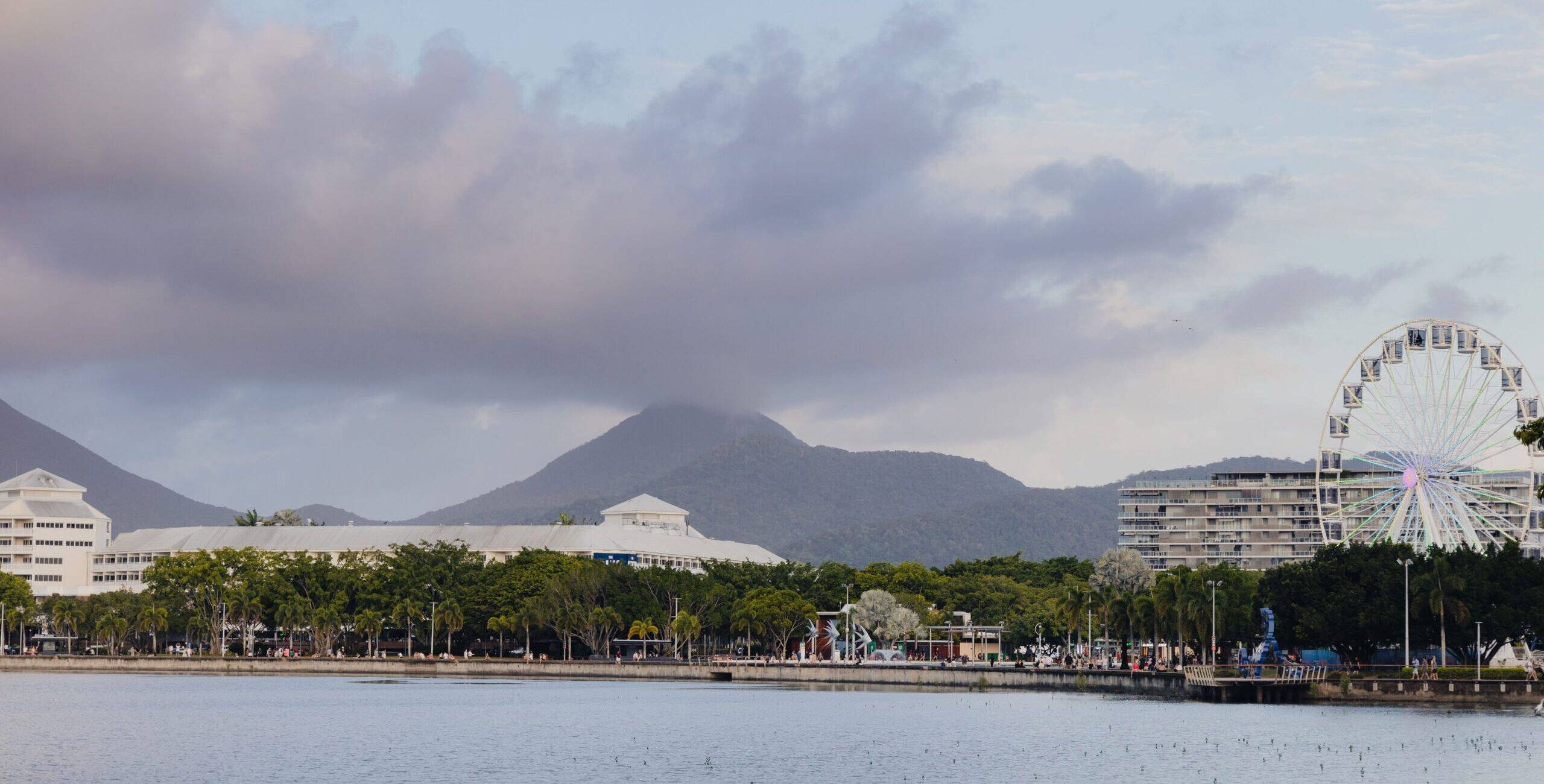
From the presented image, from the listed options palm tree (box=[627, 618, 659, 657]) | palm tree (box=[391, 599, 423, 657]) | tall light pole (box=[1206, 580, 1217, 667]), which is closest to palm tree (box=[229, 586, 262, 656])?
palm tree (box=[391, 599, 423, 657])

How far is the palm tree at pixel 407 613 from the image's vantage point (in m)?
180

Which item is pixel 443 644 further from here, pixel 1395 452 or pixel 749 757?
pixel 749 757

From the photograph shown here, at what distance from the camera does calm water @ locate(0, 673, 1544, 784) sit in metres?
69.8

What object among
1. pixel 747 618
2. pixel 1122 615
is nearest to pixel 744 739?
pixel 1122 615

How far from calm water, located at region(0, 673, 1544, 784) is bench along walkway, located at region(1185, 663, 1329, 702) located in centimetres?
236

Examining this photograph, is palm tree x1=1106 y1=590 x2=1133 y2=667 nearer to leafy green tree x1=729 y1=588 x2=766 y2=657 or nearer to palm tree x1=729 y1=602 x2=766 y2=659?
leafy green tree x1=729 y1=588 x2=766 y2=657

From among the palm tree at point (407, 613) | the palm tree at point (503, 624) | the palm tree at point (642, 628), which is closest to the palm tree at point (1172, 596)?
the palm tree at point (642, 628)

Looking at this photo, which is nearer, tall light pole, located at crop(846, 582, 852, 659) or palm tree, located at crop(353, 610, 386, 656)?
tall light pole, located at crop(846, 582, 852, 659)

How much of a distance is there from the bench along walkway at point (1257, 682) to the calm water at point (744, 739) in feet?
7.74

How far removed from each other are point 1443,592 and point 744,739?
164 ft

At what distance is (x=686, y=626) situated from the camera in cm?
17138

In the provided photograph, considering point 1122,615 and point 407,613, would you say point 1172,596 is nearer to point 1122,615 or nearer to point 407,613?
point 1122,615

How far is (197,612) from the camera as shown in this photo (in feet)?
618

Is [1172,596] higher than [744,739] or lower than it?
higher
